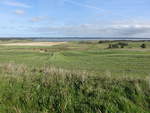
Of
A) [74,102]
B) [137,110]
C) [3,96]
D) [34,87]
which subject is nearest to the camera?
[137,110]

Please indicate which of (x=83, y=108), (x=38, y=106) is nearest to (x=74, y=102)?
(x=83, y=108)

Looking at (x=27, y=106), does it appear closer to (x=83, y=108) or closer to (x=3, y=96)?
(x=3, y=96)

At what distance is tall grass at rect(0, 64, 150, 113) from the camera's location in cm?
515

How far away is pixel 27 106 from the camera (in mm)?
5363

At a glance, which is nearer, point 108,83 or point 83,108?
point 83,108

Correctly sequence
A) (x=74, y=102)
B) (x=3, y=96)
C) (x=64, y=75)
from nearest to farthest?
(x=74, y=102)
(x=3, y=96)
(x=64, y=75)

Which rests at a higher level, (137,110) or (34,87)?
(34,87)

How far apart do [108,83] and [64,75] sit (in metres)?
1.70

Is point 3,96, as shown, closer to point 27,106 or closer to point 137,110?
point 27,106

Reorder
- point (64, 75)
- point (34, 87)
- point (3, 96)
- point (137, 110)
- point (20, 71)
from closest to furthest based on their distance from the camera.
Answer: point (137, 110) < point (3, 96) < point (34, 87) < point (64, 75) < point (20, 71)

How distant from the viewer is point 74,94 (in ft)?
18.8

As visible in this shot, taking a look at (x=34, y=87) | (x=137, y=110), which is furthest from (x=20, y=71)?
(x=137, y=110)

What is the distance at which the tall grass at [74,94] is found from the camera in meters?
5.15

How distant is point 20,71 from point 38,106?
2816mm
